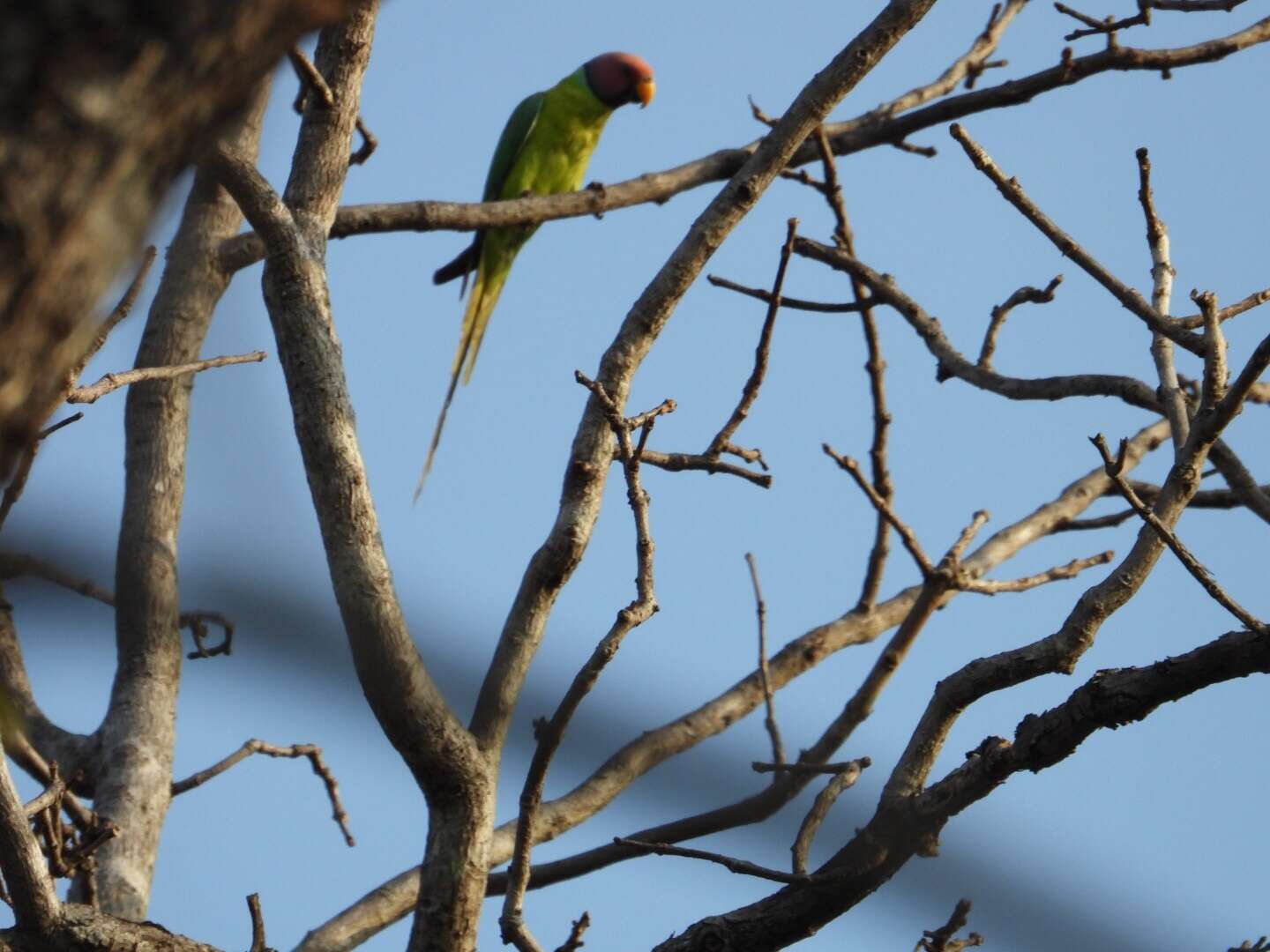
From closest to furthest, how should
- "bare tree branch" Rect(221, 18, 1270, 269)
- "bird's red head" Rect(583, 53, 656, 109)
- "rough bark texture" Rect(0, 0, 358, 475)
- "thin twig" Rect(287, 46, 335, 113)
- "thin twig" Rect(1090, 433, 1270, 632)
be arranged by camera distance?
"rough bark texture" Rect(0, 0, 358, 475), "thin twig" Rect(1090, 433, 1270, 632), "thin twig" Rect(287, 46, 335, 113), "bare tree branch" Rect(221, 18, 1270, 269), "bird's red head" Rect(583, 53, 656, 109)

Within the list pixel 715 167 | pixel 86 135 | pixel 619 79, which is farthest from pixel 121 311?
pixel 619 79

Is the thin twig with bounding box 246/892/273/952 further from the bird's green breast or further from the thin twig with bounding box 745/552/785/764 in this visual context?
the bird's green breast

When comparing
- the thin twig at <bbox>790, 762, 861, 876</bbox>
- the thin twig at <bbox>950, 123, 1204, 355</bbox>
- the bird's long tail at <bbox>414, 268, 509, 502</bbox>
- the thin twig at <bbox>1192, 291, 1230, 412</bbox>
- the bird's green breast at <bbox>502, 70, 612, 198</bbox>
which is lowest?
the thin twig at <bbox>790, 762, 861, 876</bbox>

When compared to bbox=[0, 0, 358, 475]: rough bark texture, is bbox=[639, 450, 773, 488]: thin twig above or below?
above

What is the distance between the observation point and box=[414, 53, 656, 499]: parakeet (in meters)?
7.34

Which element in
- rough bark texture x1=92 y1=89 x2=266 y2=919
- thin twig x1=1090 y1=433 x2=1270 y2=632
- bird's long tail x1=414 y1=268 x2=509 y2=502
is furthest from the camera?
bird's long tail x1=414 y1=268 x2=509 y2=502

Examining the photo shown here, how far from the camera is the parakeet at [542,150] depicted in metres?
7.34

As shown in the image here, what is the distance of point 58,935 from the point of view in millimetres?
2043

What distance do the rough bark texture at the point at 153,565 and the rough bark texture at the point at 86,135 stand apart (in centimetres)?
217

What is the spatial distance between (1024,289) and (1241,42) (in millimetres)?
1246

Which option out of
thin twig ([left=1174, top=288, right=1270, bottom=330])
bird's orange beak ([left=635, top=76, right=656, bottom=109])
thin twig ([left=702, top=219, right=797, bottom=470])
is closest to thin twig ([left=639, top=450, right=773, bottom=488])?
thin twig ([left=702, top=219, right=797, bottom=470])

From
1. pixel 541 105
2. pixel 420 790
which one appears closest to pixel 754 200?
pixel 420 790

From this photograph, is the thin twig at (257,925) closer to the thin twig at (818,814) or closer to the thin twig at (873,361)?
the thin twig at (818,814)

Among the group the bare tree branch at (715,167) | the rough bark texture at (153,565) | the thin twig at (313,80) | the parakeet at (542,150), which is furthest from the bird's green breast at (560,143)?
the thin twig at (313,80)
